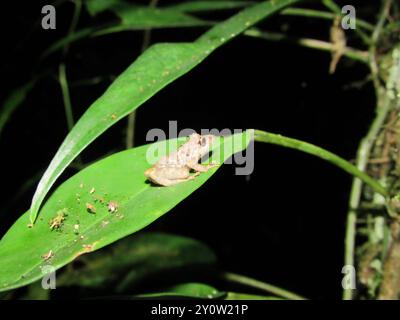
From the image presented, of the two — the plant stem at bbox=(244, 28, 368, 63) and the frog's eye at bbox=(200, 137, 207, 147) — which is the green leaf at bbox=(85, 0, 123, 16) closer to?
the plant stem at bbox=(244, 28, 368, 63)

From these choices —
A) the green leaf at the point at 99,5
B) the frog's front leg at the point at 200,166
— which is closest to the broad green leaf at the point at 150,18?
the green leaf at the point at 99,5

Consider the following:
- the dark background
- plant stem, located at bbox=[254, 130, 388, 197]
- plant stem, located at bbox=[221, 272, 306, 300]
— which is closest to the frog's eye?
plant stem, located at bbox=[254, 130, 388, 197]

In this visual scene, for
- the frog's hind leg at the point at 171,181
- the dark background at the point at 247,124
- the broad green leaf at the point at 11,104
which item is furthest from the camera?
the dark background at the point at 247,124

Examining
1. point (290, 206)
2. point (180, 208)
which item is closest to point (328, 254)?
point (290, 206)

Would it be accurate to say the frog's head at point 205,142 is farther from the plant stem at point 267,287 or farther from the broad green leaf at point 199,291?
the plant stem at point 267,287

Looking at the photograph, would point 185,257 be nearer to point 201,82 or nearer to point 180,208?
point 180,208

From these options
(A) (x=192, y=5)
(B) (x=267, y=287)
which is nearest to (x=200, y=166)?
(B) (x=267, y=287)

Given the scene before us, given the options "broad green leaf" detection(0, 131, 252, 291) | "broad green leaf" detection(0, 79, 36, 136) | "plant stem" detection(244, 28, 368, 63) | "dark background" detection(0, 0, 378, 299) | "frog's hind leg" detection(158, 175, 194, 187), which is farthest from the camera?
"dark background" detection(0, 0, 378, 299)
